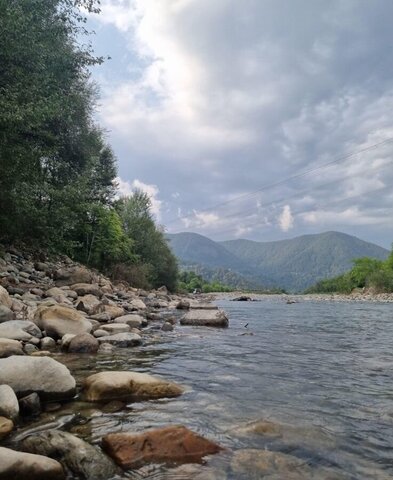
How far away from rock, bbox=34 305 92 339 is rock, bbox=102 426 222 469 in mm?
6090

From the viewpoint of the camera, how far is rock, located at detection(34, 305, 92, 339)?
31.3 ft

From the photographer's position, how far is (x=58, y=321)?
9.73 meters

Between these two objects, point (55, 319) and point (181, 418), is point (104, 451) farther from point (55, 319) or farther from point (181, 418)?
point (55, 319)

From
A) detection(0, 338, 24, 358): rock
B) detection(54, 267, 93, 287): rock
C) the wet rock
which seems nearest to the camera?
the wet rock

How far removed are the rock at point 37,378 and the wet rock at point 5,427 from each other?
3.07 ft

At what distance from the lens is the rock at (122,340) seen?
10040 millimetres

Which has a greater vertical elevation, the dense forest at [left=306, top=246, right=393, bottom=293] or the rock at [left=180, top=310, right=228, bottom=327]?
the dense forest at [left=306, top=246, right=393, bottom=293]

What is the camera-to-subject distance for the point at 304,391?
645cm

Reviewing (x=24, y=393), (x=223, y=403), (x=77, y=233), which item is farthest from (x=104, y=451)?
(x=77, y=233)

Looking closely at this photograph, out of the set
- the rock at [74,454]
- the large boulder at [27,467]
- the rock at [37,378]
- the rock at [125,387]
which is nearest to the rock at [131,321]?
the rock at [125,387]

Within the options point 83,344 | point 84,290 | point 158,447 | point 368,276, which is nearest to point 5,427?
point 158,447

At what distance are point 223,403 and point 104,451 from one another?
226 cm

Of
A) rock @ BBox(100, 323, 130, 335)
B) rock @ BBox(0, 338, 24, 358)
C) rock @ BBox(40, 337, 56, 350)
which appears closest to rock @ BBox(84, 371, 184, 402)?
rock @ BBox(0, 338, 24, 358)

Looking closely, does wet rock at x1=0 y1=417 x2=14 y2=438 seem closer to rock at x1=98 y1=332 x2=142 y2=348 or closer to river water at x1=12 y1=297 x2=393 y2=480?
river water at x1=12 y1=297 x2=393 y2=480
